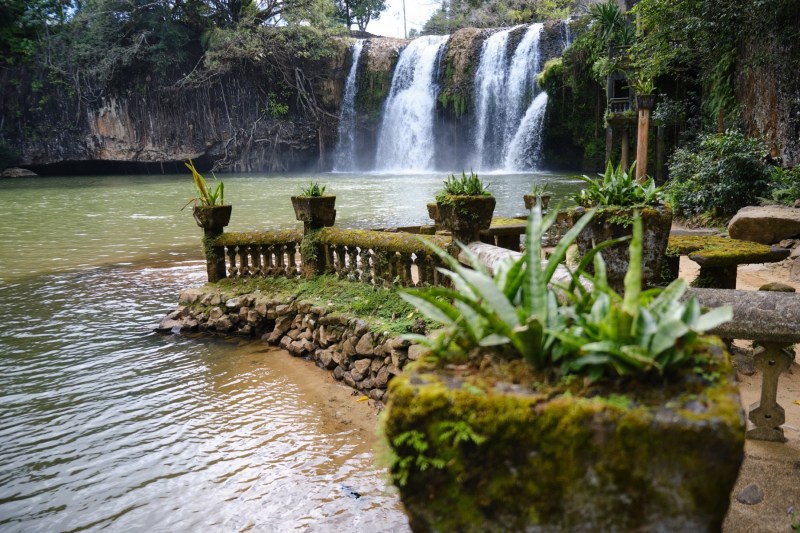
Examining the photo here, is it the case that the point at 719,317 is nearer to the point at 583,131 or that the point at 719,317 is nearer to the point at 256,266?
the point at 256,266

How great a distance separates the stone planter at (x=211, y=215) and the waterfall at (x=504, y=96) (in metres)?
19.3

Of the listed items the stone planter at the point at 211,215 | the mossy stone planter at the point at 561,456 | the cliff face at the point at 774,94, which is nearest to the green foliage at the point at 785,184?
the cliff face at the point at 774,94

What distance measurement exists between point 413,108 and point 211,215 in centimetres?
2194

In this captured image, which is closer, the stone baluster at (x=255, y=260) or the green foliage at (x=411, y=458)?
the green foliage at (x=411, y=458)

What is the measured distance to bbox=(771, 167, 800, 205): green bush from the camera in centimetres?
952

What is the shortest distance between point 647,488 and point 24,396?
590 centimetres

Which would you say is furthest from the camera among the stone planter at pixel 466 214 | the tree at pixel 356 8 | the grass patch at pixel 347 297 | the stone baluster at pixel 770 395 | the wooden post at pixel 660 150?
the tree at pixel 356 8

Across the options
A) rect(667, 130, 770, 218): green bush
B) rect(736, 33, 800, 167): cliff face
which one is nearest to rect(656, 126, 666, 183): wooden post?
rect(736, 33, 800, 167): cliff face

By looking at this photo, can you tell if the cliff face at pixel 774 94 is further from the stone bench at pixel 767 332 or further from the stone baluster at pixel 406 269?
the stone bench at pixel 767 332

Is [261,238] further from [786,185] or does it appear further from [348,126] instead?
[348,126]

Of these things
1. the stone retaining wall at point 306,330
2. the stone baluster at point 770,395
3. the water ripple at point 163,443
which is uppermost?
the stone baluster at point 770,395

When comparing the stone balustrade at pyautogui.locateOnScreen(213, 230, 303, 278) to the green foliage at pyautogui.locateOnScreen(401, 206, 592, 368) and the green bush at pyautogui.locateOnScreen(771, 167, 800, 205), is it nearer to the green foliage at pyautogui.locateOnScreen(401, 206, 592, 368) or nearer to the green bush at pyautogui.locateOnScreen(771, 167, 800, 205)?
the green foliage at pyautogui.locateOnScreen(401, 206, 592, 368)

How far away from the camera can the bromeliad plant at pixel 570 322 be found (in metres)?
1.54

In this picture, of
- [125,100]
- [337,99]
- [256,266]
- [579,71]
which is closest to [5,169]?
[125,100]
